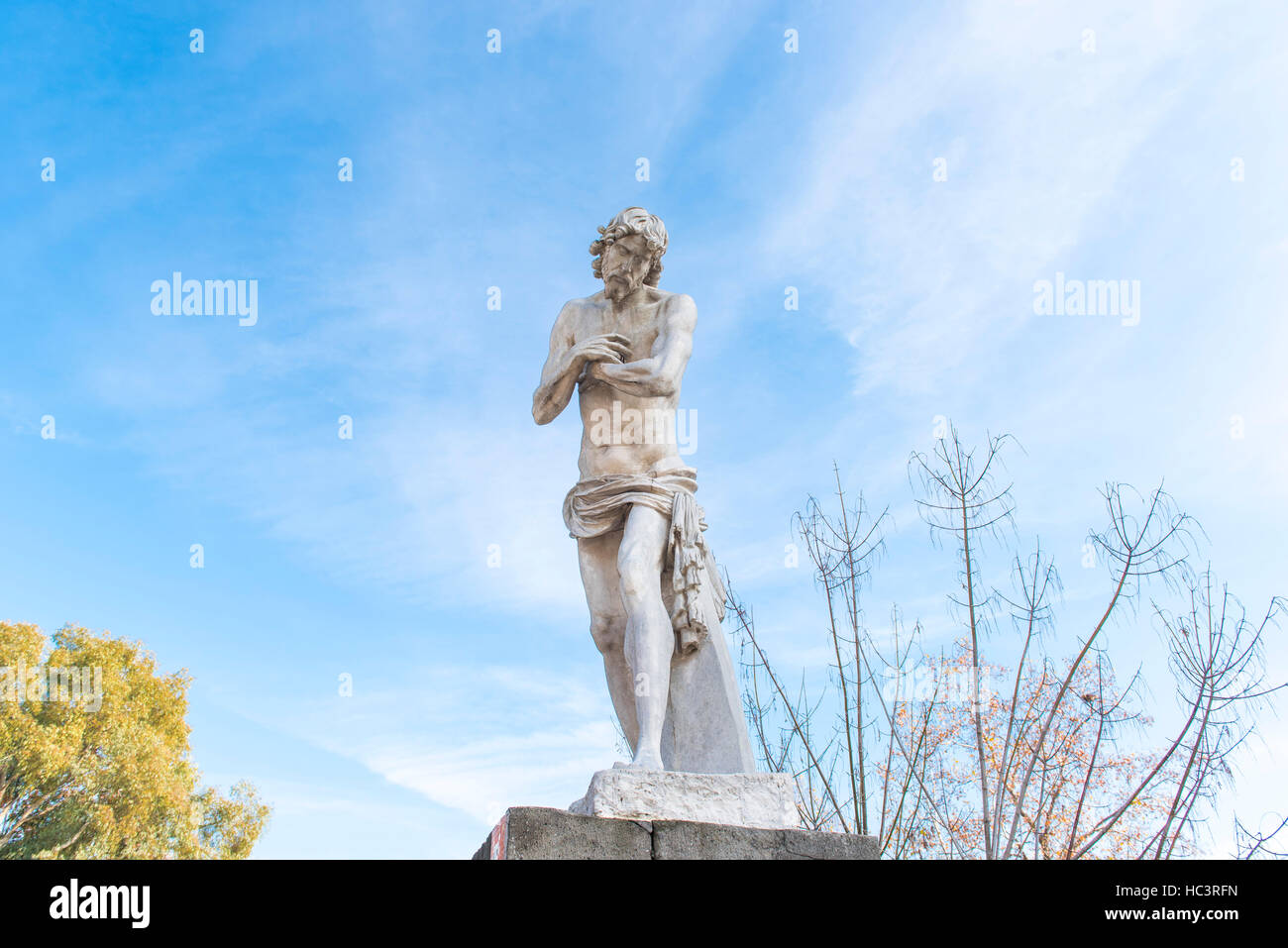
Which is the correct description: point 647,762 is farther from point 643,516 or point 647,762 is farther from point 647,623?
point 643,516

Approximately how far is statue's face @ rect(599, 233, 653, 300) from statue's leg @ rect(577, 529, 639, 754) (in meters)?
1.41

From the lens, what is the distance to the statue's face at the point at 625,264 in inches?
231

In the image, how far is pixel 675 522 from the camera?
5.36 metres

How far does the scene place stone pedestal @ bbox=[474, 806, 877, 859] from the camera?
13.1ft

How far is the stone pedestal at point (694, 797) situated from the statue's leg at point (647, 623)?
0.79ft

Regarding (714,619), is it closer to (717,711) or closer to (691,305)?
(717,711)

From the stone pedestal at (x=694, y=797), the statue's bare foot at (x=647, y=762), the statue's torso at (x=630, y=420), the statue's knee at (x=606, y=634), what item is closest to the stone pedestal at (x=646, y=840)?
the stone pedestal at (x=694, y=797)

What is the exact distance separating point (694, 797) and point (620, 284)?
2878mm

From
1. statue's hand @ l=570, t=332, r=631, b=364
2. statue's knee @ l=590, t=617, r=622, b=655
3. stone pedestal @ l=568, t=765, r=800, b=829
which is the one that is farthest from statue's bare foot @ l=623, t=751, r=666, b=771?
statue's hand @ l=570, t=332, r=631, b=364

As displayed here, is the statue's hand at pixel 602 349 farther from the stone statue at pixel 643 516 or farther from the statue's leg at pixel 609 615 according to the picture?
the statue's leg at pixel 609 615
